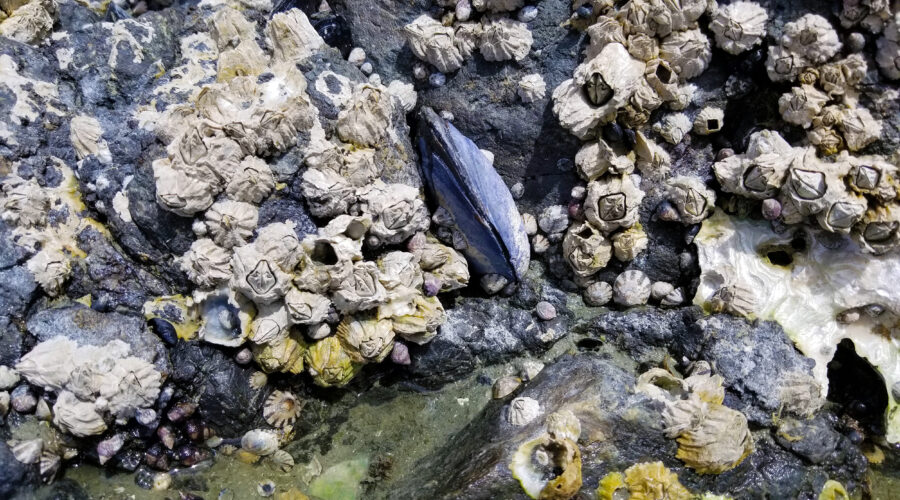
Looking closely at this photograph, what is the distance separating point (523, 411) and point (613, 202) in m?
1.25

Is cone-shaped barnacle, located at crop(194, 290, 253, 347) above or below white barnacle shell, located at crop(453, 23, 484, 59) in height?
below

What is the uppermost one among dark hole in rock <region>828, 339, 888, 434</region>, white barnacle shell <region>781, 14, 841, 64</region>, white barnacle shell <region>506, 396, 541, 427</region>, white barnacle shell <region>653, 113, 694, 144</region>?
white barnacle shell <region>781, 14, 841, 64</region>

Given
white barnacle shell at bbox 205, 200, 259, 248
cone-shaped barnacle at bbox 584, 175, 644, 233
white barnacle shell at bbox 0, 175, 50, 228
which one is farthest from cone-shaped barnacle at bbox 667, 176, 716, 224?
white barnacle shell at bbox 0, 175, 50, 228

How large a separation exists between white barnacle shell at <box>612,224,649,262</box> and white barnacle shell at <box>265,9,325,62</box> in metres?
2.13

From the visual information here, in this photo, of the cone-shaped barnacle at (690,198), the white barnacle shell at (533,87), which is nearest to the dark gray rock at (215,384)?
the white barnacle shell at (533,87)

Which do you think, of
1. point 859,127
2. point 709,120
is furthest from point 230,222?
point 859,127

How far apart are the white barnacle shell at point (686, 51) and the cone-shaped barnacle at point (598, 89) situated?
0.16 meters

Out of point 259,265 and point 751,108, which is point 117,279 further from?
point 751,108

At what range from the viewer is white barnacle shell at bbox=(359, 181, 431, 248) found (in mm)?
3453

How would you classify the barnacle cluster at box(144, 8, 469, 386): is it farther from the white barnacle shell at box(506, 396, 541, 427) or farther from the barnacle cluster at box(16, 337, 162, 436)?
the white barnacle shell at box(506, 396, 541, 427)

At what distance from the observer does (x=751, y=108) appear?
3699mm

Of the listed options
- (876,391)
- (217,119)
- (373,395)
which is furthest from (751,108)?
(217,119)

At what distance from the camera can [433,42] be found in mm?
3812

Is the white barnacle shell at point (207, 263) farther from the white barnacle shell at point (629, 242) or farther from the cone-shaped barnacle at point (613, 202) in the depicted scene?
the white barnacle shell at point (629, 242)
